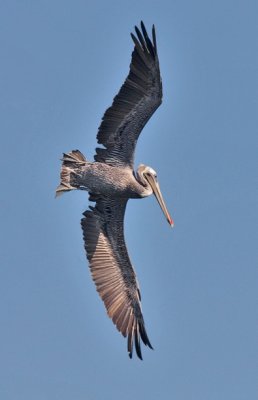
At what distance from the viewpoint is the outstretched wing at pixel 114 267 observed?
29469 mm

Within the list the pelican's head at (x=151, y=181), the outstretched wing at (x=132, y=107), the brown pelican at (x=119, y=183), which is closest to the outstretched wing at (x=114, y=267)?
the brown pelican at (x=119, y=183)

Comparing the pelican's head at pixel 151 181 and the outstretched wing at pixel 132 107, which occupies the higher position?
the outstretched wing at pixel 132 107

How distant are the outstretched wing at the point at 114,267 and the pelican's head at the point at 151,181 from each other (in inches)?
29.4

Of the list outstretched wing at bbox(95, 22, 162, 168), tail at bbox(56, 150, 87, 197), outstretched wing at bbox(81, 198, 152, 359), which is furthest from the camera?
outstretched wing at bbox(81, 198, 152, 359)

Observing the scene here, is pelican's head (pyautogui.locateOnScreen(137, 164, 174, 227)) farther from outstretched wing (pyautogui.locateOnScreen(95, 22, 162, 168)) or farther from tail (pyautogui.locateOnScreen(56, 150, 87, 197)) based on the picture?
tail (pyautogui.locateOnScreen(56, 150, 87, 197))

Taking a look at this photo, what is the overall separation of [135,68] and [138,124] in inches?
51.9

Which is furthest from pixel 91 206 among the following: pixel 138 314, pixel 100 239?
pixel 138 314

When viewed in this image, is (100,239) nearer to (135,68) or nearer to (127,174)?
(127,174)

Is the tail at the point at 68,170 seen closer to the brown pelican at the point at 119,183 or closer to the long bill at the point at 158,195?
the brown pelican at the point at 119,183

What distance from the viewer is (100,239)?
29719 mm

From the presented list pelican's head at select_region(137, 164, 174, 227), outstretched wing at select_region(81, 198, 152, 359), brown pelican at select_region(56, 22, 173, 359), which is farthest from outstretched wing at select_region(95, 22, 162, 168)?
outstretched wing at select_region(81, 198, 152, 359)

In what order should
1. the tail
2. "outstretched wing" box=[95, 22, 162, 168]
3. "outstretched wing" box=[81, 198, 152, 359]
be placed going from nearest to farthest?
"outstretched wing" box=[95, 22, 162, 168]
the tail
"outstretched wing" box=[81, 198, 152, 359]

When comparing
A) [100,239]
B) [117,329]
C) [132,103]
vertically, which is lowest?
[117,329]

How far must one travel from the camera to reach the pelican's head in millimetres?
28906
